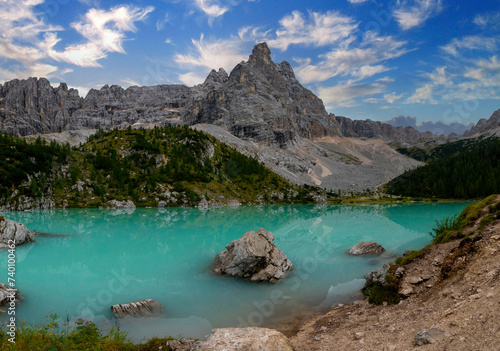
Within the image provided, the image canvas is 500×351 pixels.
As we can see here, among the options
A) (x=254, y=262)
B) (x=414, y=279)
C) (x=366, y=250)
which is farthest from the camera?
(x=366, y=250)

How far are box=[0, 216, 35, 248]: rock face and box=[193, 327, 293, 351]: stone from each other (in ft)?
128

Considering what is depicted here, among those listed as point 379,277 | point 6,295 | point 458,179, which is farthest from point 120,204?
point 458,179

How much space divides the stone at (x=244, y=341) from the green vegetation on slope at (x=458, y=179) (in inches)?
6738

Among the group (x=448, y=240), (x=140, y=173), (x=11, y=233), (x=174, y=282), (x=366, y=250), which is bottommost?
(x=366, y=250)

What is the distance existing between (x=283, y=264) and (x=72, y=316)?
1893cm

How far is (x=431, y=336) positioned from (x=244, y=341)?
24.8 feet

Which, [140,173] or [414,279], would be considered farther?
[140,173]

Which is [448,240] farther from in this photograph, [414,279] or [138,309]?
[138,309]

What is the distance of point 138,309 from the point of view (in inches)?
758

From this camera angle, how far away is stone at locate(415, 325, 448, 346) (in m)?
9.23

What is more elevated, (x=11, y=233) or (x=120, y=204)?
(x=11, y=233)

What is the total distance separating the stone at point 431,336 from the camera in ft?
30.3

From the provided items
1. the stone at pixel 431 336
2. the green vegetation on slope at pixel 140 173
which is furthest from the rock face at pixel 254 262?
the green vegetation on slope at pixel 140 173

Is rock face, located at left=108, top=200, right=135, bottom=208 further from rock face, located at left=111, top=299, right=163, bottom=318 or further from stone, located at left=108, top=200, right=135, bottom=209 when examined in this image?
rock face, located at left=111, top=299, right=163, bottom=318
